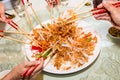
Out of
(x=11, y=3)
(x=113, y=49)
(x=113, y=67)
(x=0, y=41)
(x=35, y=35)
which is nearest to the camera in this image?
(x=113, y=67)

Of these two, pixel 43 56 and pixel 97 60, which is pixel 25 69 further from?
pixel 97 60

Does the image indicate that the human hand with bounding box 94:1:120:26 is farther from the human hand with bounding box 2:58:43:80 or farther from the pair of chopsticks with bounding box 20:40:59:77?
the human hand with bounding box 2:58:43:80

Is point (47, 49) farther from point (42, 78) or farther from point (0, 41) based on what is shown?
point (0, 41)

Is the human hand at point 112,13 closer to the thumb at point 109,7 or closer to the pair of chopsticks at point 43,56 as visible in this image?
the thumb at point 109,7

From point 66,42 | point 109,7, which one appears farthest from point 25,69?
point 109,7

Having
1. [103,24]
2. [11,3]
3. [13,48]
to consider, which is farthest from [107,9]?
[11,3]

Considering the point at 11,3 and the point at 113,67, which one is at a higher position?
the point at 11,3
